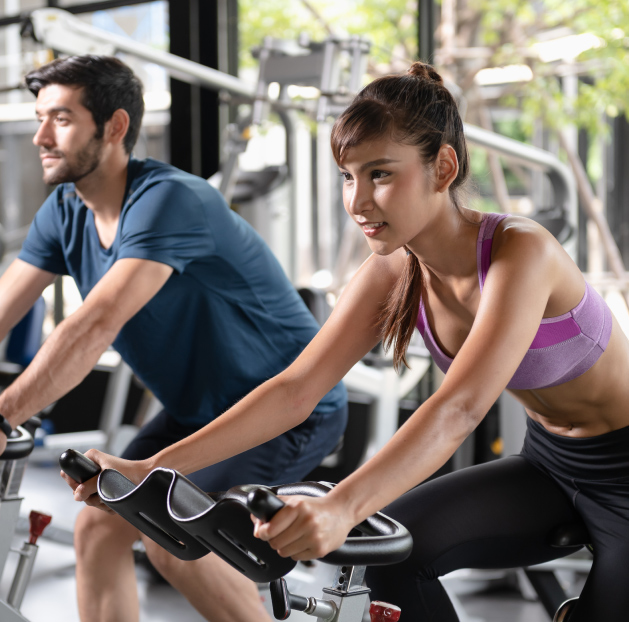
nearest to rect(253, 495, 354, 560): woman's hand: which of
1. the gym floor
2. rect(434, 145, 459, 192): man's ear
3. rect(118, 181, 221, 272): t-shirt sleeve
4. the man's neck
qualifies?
rect(434, 145, 459, 192): man's ear

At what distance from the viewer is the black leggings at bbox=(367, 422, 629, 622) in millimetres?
1297

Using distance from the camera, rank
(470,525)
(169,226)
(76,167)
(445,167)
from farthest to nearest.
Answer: (76,167) → (169,226) → (470,525) → (445,167)

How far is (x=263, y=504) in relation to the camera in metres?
0.81

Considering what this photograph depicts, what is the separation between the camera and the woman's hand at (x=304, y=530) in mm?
836

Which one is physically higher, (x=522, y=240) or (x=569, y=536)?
(x=522, y=240)

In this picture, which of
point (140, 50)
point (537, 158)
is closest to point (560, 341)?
point (537, 158)

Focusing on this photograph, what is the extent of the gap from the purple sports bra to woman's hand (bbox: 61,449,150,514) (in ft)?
1.95

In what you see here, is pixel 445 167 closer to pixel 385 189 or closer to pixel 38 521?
pixel 385 189

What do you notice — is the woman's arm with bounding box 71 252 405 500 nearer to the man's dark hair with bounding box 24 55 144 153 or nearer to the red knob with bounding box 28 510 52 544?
the red knob with bounding box 28 510 52 544

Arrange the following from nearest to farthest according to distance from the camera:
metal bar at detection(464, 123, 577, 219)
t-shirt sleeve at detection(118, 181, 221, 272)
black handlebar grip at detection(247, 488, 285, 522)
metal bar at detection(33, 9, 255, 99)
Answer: black handlebar grip at detection(247, 488, 285, 522)
t-shirt sleeve at detection(118, 181, 221, 272)
metal bar at detection(33, 9, 255, 99)
metal bar at detection(464, 123, 577, 219)

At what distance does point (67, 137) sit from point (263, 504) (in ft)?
4.03

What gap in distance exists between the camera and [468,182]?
1350 millimetres

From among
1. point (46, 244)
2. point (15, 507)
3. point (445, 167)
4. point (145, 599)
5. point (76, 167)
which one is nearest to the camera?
point (445, 167)

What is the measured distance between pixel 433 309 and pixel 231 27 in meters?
3.13
